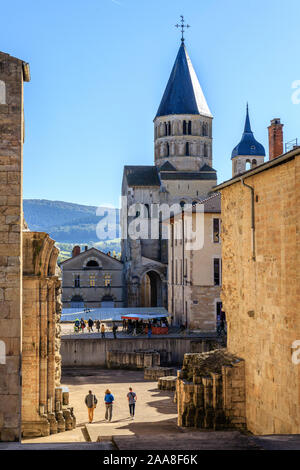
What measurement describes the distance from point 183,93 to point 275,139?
4850cm

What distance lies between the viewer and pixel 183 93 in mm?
70188

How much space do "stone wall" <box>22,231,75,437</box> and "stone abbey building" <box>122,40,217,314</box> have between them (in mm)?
44422

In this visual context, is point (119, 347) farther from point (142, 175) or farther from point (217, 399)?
point (142, 175)

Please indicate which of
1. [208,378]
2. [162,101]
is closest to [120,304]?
[162,101]

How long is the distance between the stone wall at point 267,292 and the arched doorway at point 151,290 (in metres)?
44.7

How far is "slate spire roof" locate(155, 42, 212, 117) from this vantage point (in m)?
69.6

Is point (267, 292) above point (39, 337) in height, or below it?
above

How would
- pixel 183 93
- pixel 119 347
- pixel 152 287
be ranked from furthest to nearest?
1. pixel 152 287
2. pixel 183 93
3. pixel 119 347

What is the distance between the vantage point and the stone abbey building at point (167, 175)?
64625mm

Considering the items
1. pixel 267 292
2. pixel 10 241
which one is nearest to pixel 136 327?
pixel 267 292

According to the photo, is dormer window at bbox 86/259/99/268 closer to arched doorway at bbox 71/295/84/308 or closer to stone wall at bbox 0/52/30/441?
arched doorway at bbox 71/295/84/308

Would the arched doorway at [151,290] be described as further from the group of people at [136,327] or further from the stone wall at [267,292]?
the stone wall at [267,292]

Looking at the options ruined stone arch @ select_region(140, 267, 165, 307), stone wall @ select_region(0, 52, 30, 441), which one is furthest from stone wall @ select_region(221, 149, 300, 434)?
ruined stone arch @ select_region(140, 267, 165, 307)

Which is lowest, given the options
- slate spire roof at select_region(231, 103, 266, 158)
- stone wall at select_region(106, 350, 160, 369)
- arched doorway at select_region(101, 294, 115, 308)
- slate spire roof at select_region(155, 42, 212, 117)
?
stone wall at select_region(106, 350, 160, 369)
